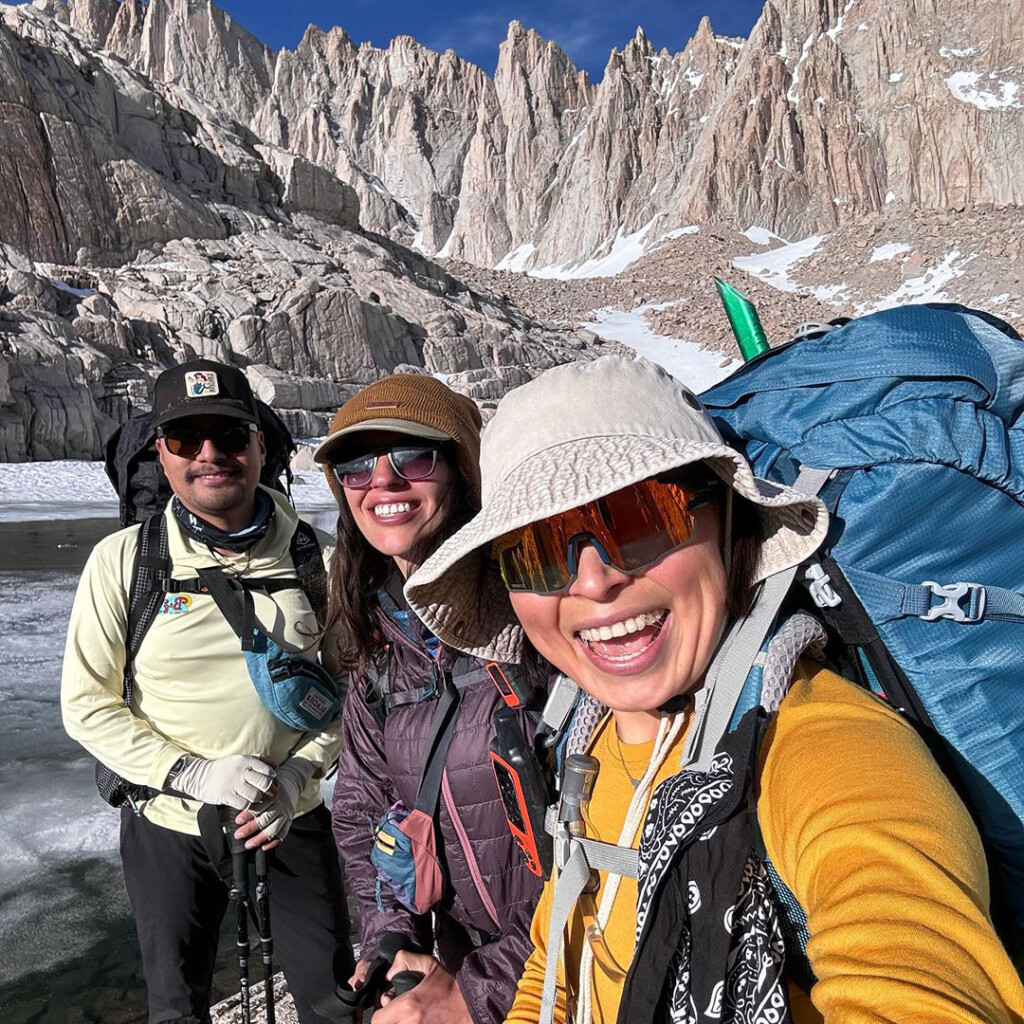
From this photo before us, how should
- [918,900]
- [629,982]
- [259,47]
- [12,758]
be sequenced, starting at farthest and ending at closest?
[259,47], [12,758], [629,982], [918,900]

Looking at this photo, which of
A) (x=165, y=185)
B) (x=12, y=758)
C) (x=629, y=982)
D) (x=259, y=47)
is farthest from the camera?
(x=259, y=47)

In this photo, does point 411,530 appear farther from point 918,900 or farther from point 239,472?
point 918,900

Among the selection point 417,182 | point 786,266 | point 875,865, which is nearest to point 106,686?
point 875,865

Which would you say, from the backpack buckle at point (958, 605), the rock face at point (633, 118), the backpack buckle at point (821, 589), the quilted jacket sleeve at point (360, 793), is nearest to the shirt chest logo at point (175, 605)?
the quilted jacket sleeve at point (360, 793)

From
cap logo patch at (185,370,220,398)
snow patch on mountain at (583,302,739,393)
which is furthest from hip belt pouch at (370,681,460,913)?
snow patch on mountain at (583,302,739,393)

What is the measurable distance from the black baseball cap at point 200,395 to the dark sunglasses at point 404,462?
67cm

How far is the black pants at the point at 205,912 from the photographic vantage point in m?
2.39

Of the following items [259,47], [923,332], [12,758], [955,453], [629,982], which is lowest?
[12,758]

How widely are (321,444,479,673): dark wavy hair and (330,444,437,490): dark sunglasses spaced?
0.13 feet

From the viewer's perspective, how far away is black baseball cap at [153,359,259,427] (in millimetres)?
2568

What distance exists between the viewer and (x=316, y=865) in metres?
2.64

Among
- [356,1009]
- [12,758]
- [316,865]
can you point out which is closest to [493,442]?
[356,1009]

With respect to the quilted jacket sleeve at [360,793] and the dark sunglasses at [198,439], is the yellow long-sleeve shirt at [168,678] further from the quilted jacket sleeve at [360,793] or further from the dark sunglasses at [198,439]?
the quilted jacket sleeve at [360,793]

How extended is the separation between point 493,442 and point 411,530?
3.10 feet
